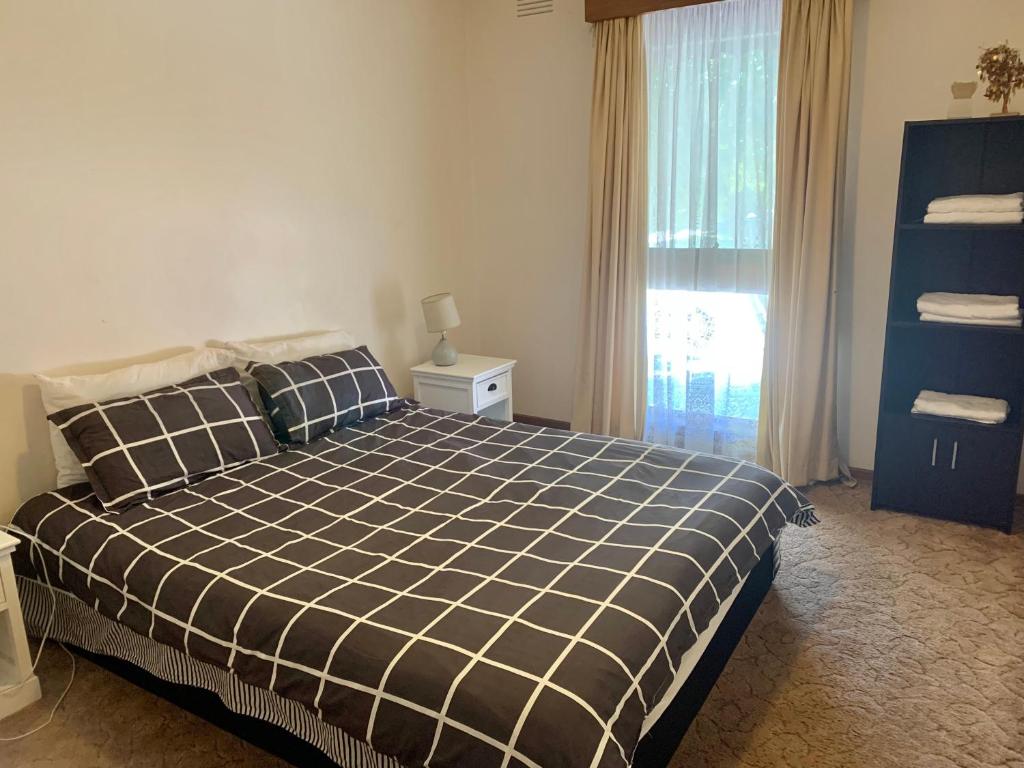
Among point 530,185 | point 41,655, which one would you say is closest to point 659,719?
point 41,655

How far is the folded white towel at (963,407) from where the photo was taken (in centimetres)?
312

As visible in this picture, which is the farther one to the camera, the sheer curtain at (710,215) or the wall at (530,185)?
the wall at (530,185)

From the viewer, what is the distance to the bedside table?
3822 millimetres

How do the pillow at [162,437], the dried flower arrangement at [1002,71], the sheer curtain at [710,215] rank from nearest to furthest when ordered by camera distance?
the pillow at [162,437]
the dried flower arrangement at [1002,71]
the sheer curtain at [710,215]

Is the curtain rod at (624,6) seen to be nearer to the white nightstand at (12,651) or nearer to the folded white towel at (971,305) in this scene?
the folded white towel at (971,305)

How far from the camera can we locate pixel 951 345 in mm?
3404

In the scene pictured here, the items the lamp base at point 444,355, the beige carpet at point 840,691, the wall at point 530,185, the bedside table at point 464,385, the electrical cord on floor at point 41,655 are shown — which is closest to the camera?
the beige carpet at point 840,691

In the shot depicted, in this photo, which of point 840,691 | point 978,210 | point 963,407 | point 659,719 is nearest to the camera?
point 659,719

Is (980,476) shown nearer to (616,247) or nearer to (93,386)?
(616,247)

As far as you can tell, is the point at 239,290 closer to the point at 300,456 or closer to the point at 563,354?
the point at 300,456

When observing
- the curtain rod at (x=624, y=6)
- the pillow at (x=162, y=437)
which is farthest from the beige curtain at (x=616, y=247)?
the pillow at (x=162, y=437)

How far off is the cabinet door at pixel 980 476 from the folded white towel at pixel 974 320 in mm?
428

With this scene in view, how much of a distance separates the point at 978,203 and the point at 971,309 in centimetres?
42

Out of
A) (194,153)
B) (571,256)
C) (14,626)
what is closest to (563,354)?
(571,256)
